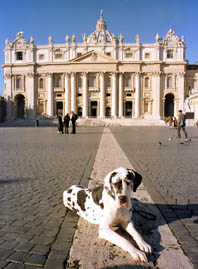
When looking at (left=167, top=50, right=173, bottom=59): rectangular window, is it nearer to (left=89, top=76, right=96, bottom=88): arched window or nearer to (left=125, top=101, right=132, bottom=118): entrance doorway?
(left=125, top=101, right=132, bottom=118): entrance doorway

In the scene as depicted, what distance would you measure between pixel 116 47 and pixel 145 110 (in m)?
14.7

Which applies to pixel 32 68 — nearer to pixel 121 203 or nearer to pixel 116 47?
pixel 116 47

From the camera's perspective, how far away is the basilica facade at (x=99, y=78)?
50281mm

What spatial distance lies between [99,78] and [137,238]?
165ft

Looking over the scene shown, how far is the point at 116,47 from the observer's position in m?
50.8

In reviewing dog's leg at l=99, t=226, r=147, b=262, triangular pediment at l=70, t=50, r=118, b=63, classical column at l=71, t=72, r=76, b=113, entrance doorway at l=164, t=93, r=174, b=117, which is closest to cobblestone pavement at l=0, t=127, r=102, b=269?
dog's leg at l=99, t=226, r=147, b=262

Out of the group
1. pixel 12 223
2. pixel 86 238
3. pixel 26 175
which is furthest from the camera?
pixel 26 175

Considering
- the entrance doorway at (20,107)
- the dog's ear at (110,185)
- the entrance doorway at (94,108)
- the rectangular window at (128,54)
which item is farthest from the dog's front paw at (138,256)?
the entrance doorway at (20,107)

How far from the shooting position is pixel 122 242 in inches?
86.8

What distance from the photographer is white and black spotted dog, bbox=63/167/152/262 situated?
221 centimetres

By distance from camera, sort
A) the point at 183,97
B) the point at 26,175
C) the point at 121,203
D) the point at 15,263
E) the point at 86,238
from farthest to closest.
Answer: the point at 183,97
the point at 26,175
the point at 86,238
the point at 121,203
the point at 15,263

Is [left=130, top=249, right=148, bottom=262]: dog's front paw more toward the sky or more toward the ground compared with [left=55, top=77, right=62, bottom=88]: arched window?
more toward the ground

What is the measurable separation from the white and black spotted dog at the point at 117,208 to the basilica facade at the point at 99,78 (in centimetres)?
4760

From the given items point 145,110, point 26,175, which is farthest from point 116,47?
point 26,175
